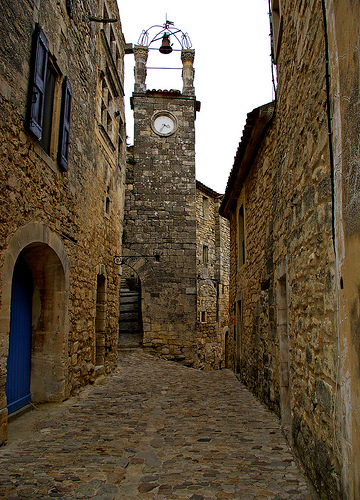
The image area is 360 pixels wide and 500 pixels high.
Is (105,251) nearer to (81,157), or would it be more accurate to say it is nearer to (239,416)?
(81,157)

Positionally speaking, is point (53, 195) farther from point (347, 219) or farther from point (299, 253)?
point (347, 219)

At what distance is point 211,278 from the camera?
1708 cm

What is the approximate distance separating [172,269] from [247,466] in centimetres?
1008

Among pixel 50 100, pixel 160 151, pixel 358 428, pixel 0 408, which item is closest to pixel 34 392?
pixel 0 408

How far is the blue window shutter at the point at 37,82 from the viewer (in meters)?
4.40

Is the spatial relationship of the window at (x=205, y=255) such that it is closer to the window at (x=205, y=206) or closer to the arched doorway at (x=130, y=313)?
the window at (x=205, y=206)

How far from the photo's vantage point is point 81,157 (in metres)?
6.81

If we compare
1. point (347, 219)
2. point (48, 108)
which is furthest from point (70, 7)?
point (347, 219)

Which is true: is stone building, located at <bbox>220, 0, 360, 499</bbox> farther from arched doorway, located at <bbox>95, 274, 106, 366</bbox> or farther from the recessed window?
the recessed window

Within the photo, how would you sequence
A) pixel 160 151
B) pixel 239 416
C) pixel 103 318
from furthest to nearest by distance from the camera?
pixel 160 151 → pixel 103 318 → pixel 239 416

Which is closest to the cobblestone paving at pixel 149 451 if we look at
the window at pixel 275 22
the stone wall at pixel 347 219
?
the stone wall at pixel 347 219

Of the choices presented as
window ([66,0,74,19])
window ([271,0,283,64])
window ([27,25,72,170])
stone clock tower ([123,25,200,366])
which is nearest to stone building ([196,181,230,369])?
stone clock tower ([123,25,200,366])

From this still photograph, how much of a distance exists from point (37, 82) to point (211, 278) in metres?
13.3

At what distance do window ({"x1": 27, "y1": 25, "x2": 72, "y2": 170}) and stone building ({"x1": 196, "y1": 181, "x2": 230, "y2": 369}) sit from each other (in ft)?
33.7
